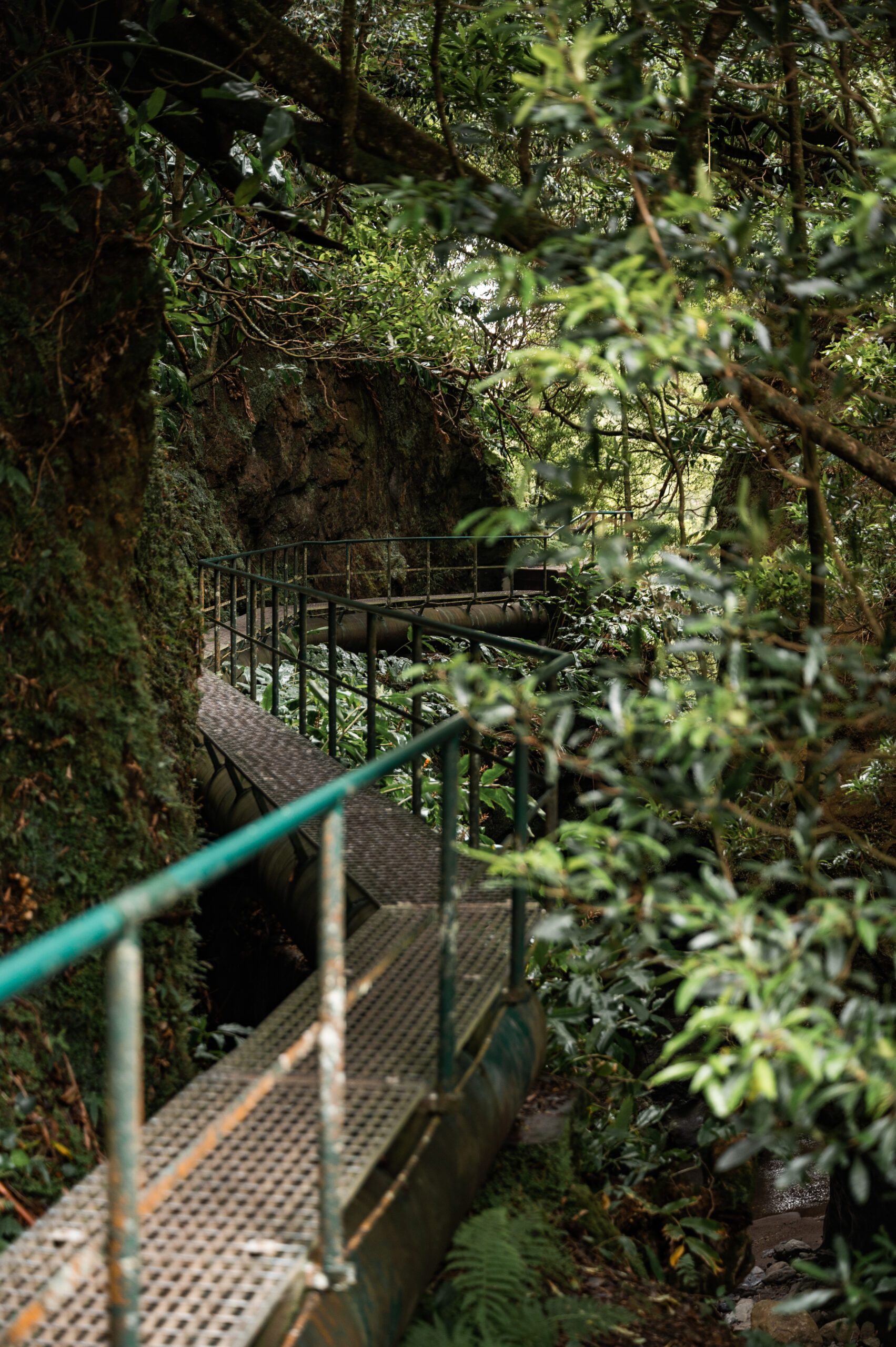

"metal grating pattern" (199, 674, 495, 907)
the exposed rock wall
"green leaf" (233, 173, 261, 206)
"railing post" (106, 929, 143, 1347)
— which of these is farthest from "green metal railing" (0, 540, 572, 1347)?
Answer: the exposed rock wall

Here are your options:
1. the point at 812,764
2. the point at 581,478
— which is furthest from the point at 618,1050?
the point at 581,478

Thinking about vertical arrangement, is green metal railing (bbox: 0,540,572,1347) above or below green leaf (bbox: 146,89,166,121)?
below

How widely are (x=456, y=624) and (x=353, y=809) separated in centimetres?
838

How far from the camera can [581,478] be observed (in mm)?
2418

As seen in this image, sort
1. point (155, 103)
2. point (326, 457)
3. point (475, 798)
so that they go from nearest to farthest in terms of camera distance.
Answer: point (155, 103)
point (475, 798)
point (326, 457)

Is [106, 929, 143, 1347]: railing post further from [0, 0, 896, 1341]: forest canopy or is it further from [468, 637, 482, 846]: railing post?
[468, 637, 482, 846]: railing post

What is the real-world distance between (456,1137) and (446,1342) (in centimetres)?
44

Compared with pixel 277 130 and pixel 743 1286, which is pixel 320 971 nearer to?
pixel 277 130

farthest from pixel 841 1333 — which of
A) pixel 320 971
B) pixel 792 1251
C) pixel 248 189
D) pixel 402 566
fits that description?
pixel 402 566

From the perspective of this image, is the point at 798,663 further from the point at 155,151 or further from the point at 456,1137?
the point at 155,151

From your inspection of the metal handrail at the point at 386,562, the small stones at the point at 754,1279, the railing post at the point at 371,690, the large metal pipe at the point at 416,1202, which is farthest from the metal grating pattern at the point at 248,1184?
the metal handrail at the point at 386,562

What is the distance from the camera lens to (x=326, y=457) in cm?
1576

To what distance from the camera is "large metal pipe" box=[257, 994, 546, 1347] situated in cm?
201

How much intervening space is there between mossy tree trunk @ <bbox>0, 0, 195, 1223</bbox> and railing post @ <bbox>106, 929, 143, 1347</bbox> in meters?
2.25
